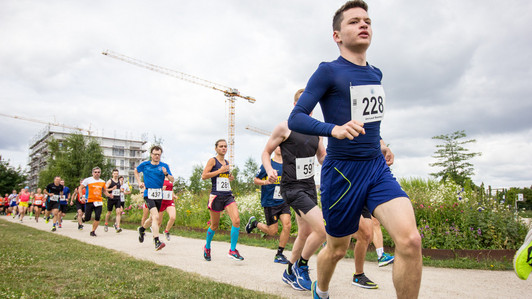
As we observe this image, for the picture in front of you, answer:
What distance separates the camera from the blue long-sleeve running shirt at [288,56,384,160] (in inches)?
117

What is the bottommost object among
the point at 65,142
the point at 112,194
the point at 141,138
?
the point at 112,194

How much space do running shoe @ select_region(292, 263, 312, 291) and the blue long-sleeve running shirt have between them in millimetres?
2235

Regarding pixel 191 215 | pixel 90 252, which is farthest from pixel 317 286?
pixel 191 215

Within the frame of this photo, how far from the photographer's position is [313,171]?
Answer: 5293 millimetres

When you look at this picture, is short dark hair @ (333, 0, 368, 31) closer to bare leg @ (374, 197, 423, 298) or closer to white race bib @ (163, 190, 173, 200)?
bare leg @ (374, 197, 423, 298)

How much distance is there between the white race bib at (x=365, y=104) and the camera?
3000 millimetres

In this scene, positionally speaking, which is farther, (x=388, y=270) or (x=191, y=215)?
(x=191, y=215)

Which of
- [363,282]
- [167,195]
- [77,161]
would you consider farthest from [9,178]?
[363,282]

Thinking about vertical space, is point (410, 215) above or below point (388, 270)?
above

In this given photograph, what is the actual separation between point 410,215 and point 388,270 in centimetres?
406

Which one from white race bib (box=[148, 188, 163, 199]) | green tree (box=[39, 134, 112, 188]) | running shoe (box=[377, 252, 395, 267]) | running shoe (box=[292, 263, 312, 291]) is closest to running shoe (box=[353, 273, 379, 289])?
running shoe (box=[292, 263, 312, 291])

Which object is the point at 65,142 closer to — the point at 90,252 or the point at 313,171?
the point at 90,252

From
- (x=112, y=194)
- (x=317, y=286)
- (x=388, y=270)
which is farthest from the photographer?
(x=112, y=194)

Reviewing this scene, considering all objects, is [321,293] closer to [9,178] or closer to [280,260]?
[280,260]
